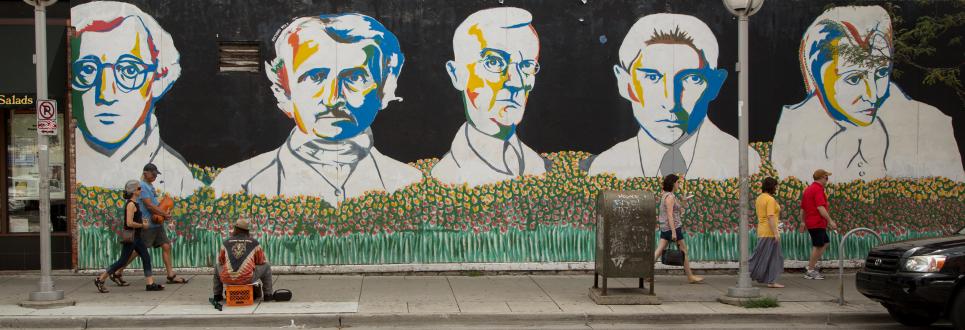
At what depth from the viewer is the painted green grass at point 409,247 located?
13.0m

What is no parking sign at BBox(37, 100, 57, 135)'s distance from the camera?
1054 centimetres

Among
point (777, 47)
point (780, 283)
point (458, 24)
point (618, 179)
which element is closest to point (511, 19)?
point (458, 24)

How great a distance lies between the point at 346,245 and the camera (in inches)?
519

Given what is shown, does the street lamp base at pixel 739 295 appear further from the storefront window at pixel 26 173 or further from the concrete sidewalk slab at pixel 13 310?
the storefront window at pixel 26 173

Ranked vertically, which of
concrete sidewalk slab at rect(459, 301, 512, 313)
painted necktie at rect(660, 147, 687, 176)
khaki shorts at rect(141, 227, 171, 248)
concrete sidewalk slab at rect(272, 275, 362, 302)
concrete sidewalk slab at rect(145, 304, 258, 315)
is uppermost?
painted necktie at rect(660, 147, 687, 176)

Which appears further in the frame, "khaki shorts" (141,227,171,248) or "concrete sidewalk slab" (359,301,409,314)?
"khaki shorts" (141,227,171,248)

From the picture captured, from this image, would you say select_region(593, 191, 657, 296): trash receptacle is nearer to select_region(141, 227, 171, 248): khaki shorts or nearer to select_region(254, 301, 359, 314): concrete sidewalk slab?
select_region(254, 301, 359, 314): concrete sidewalk slab

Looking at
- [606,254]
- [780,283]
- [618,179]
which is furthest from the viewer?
[618,179]

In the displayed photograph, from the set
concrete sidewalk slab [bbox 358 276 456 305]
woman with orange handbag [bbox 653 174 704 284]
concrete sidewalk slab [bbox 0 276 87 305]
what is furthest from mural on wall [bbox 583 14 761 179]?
concrete sidewalk slab [bbox 0 276 87 305]

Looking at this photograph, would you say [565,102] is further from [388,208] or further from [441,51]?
[388,208]

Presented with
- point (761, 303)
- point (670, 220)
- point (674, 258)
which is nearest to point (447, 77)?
point (670, 220)

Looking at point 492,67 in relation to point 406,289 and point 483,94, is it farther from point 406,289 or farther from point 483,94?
point 406,289

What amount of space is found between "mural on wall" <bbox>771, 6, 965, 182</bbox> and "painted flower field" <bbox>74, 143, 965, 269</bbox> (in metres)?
0.30

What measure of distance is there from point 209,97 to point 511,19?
4603mm
